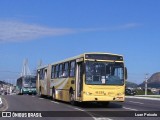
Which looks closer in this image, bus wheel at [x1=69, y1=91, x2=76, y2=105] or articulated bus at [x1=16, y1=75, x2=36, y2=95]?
bus wheel at [x1=69, y1=91, x2=76, y2=105]

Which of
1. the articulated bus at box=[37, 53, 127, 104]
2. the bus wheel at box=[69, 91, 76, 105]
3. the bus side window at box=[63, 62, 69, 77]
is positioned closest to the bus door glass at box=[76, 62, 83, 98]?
the articulated bus at box=[37, 53, 127, 104]

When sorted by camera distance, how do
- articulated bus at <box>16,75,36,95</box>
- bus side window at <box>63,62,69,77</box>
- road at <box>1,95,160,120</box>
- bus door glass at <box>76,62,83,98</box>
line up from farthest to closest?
articulated bus at <box>16,75,36,95</box> < bus side window at <box>63,62,69,77</box> < bus door glass at <box>76,62,83,98</box> < road at <box>1,95,160,120</box>

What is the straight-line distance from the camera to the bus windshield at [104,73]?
2419 centimetres

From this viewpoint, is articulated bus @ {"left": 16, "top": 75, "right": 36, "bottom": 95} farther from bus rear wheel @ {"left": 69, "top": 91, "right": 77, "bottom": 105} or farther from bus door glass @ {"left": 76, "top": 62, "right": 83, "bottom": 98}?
bus door glass @ {"left": 76, "top": 62, "right": 83, "bottom": 98}

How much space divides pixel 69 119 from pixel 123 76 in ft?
26.2

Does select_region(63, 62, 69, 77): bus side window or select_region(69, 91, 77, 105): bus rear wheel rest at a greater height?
select_region(63, 62, 69, 77): bus side window

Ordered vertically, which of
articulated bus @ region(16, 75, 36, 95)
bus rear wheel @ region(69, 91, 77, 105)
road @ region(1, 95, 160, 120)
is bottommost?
road @ region(1, 95, 160, 120)

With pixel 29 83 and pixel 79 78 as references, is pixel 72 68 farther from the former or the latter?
pixel 29 83

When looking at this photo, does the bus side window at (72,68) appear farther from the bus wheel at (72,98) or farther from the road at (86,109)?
the road at (86,109)

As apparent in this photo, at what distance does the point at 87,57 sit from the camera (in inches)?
964

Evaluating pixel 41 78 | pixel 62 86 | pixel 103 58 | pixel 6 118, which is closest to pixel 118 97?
pixel 103 58

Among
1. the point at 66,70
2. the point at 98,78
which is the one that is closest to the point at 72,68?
the point at 66,70

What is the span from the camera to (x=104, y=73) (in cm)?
2430

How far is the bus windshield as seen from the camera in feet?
79.4
